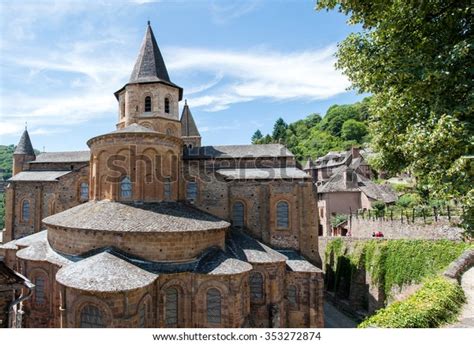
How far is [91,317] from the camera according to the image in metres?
12.4

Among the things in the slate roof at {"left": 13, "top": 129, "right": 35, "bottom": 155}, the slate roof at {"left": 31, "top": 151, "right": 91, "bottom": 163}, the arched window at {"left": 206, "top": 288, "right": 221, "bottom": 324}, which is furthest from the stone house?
the slate roof at {"left": 13, "top": 129, "right": 35, "bottom": 155}

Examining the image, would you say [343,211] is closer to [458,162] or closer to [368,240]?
[368,240]

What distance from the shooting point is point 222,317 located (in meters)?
14.6

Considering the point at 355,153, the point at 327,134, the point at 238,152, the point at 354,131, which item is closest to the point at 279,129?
the point at 327,134

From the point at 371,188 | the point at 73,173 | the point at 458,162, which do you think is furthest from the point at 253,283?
the point at 371,188

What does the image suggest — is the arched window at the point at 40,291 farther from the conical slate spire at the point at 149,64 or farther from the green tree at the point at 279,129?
the green tree at the point at 279,129

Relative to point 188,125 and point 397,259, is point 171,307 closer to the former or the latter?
point 397,259

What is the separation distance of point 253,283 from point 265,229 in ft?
16.7

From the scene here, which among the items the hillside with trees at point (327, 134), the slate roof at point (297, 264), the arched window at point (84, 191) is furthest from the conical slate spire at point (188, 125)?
the hillside with trees at point (327, 134)

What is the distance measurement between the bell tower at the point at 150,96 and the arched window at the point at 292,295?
623 inches

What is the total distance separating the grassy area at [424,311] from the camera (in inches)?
328

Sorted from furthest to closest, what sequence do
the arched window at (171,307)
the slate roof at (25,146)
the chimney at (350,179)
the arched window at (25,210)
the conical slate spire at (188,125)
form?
1. the chimney at (350,179)
2. the conical slate spire at (188,125)
3. the slate roof at (25,146)
4. the arched window at (25,210)
5. the arched window at (171,307)

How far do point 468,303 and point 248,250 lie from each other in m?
11.1

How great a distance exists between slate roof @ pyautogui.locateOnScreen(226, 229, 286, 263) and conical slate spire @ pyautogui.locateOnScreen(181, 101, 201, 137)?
1771cm
